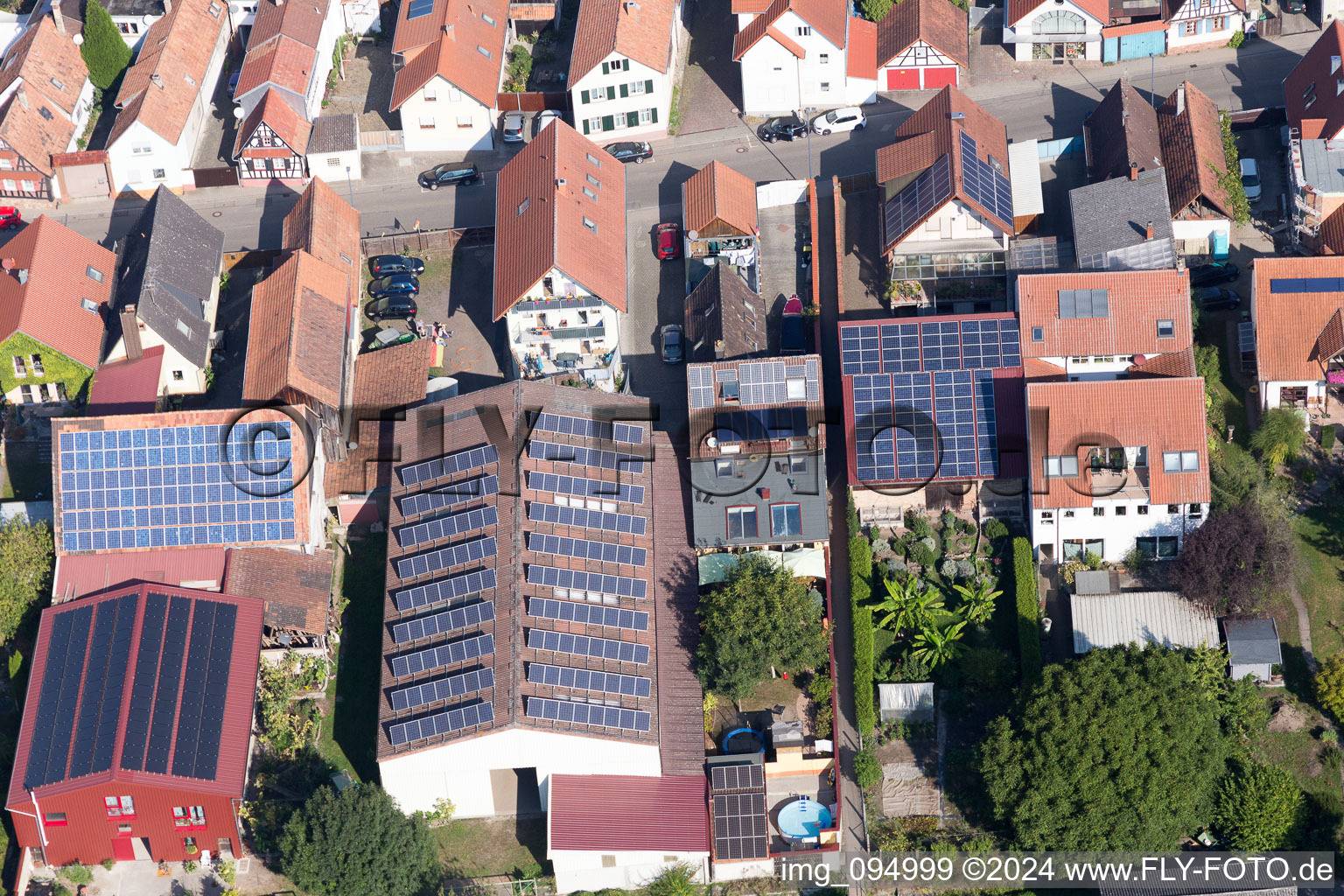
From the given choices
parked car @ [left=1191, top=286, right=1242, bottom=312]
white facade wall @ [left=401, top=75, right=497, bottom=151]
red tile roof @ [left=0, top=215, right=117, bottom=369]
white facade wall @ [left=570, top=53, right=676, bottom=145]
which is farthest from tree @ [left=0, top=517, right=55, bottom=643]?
parked car @ [left=1191, top=286, right=1242, bottom=312]

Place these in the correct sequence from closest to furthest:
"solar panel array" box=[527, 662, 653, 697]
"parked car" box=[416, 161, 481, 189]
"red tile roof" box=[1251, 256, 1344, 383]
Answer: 1. "solar panel array" box=[527, 662, 653, 697]
2. "red tile roof" box=[1251, 256, 1344, 383]
3. "parked car" box=[416, 161, 481, 189]


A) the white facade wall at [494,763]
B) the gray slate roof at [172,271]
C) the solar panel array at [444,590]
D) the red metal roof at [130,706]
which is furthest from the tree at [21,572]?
the white facade wall at [494,763]

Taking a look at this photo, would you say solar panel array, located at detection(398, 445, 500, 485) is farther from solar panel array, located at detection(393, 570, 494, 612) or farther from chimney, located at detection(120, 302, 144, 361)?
chimney, located at detection(120, 302, 144, 361)

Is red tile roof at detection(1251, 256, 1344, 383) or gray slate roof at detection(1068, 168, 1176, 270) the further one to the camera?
gray slate roof at detection(1068, 168, 1176, 270)

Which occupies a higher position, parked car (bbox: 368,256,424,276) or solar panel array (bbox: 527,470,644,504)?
parked car (bbox: 368,256,424,276)

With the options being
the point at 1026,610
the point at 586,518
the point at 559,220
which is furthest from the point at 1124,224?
the point at 586,518

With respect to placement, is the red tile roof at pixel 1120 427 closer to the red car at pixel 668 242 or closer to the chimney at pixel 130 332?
the red car at pixel 668 242

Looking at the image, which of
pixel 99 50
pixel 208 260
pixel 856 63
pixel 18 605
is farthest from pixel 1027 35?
pixel 18 605
